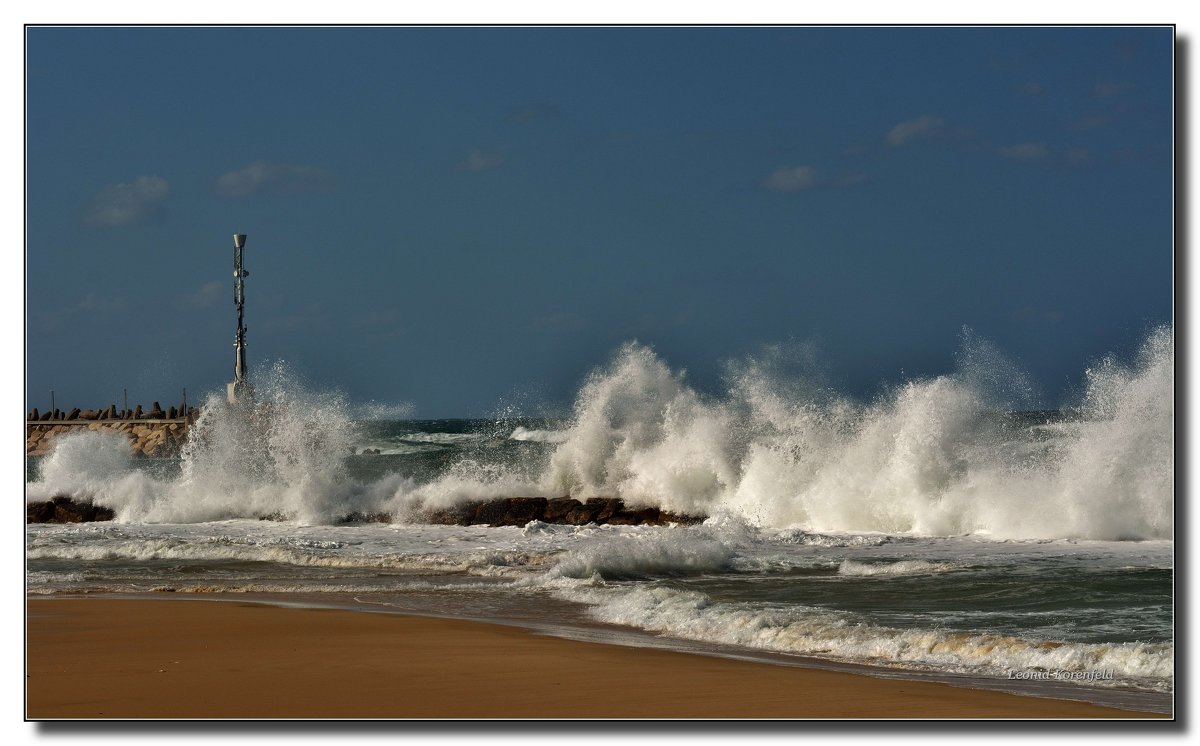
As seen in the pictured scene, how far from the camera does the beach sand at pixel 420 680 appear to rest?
5.21 m

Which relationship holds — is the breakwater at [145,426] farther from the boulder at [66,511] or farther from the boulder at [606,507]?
the boulder at [606,507]

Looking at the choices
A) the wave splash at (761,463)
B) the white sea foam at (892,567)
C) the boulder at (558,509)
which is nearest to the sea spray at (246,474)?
the wave splash at (761,463)

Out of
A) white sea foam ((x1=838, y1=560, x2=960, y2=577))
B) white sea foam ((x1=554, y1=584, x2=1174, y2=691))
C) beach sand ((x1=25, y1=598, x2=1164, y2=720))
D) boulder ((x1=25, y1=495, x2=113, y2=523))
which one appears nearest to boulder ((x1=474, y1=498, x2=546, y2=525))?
boulder ((x1=25, y1=495, x2=113, y2=523))

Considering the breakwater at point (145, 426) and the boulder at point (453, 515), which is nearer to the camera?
the boulder at point (453, 515)

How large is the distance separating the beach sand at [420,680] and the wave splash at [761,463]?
5051mm

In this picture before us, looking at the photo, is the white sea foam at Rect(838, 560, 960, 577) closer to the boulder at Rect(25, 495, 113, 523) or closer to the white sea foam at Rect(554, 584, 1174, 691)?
the white sea foam at Rect(554, 584, 1174, 691)

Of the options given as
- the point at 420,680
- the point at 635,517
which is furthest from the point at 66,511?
the point at 420,680

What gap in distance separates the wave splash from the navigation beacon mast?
0.37 metres

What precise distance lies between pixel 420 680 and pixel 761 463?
31.6 ft

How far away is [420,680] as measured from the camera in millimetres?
5859

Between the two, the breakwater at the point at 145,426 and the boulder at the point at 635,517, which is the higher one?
the breakwater at the point at 145,426

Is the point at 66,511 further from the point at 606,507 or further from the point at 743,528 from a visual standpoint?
the point at 743,528

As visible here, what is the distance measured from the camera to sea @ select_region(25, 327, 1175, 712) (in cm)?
730

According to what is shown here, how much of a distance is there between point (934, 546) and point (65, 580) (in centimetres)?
725
